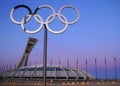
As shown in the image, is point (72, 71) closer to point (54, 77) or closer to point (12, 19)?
point (54, 77)

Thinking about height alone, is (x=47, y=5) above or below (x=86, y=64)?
above

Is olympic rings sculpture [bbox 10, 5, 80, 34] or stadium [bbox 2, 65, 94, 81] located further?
stadium [bbox 2, 65, 94, 81]

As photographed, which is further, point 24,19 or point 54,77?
point 54,77

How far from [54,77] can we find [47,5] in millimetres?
47956

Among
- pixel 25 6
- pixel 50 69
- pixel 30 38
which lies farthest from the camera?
pixel 30 38

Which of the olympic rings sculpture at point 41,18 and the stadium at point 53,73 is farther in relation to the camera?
the stadium at point 53,73

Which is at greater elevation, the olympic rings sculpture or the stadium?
the olympic rings sculpture

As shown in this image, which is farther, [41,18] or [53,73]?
[53,73]

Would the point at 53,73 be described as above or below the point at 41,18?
below

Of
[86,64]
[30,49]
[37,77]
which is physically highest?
[30,49]

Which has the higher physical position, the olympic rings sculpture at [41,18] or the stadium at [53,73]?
the olympic rings sculpture at [41,18]

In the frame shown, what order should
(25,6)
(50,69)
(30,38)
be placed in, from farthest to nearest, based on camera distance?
(30,38) < (50,69) < (25,6)

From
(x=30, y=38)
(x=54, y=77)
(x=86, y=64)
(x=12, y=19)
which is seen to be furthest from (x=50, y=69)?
(x=12, y=19)

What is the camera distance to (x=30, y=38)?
84625 millimetres
